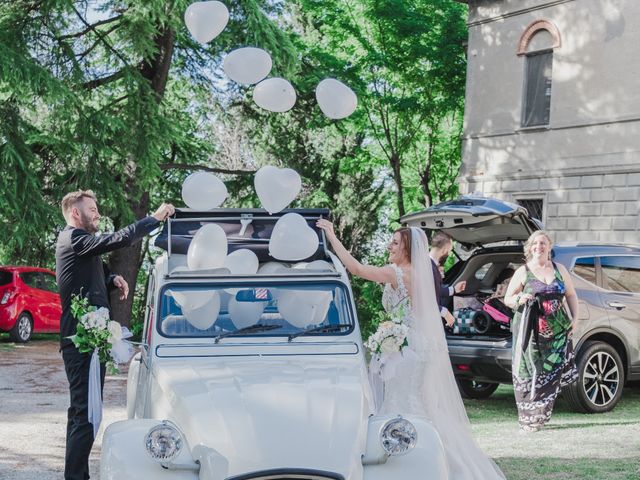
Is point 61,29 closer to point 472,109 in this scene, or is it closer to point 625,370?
point 472,109

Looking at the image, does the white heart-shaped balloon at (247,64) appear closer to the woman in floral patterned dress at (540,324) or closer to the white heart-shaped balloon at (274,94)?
the white heart-shaped balloon at (274,94)

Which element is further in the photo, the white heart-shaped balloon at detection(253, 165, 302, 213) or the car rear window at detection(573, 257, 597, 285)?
the car rear window at detection(573, 257, 597, 285)

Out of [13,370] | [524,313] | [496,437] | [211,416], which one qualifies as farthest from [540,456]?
[13,370]

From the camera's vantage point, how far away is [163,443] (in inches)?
196

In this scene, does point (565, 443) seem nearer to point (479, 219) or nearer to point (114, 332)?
point (479, 219)

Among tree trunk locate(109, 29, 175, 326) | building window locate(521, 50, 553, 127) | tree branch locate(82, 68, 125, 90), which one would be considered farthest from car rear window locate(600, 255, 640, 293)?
tree trunk locate(109, 29, 175, 326)

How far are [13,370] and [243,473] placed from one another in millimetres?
12189

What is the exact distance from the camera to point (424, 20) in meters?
28.3

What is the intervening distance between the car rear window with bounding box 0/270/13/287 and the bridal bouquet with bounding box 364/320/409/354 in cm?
1678

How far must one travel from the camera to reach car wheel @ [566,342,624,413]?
34.7 ft

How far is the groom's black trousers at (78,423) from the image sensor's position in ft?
21.7

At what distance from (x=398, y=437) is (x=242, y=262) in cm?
206

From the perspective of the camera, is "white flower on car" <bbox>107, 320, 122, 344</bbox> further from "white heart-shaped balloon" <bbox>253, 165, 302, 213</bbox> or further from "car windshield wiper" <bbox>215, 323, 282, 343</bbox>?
"white heart-shaped balloon" <bbox>253, 165, 302, 213</bbox>

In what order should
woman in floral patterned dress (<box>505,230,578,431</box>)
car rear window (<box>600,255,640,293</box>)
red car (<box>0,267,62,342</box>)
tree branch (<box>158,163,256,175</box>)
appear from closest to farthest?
woman in floral patterned dress (<box>505,230,578,431</box>), car rear window (<box>600,255,640,293</box>), red car (<box>0,267,62,342</box>), tree branch (<box>158,163,256,175</box>)
